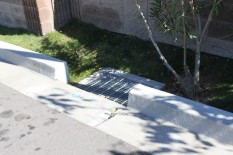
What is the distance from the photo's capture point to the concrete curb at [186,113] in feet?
12.2

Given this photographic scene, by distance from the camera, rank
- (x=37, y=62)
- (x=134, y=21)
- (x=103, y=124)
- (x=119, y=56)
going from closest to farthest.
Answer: (x=103, y=124) → (x=37, y=62) → (x=119, y=56) → (x=134, y=21)

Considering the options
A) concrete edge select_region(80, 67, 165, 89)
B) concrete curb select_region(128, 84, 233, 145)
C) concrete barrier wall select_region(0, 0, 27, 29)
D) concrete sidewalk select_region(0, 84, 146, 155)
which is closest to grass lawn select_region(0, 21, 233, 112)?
concrete edge select_region(80, 67, 165, 89)

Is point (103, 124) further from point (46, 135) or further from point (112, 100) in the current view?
point (112, 100)

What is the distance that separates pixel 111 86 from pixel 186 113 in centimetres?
185

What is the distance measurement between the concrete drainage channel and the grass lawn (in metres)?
0.24

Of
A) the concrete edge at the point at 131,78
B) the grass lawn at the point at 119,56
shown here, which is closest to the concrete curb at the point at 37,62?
the grass lawn at the point at 119,56

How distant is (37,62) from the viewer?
18.5ft

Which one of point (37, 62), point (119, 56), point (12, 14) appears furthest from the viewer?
point (12, 14)

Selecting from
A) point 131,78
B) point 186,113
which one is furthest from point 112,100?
point 186,113

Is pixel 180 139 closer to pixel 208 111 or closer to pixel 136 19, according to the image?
pixel 208 111

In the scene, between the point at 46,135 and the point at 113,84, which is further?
the point at 113,84

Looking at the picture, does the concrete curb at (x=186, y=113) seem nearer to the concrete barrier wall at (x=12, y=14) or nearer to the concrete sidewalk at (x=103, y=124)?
the concrete sidewalk at (x=103, y=124)

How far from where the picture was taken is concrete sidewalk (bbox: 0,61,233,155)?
148 inches

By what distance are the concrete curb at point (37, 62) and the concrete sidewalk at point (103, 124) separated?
15 cm
